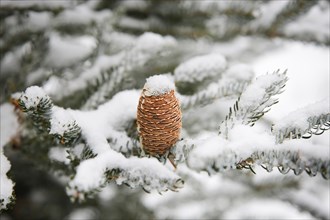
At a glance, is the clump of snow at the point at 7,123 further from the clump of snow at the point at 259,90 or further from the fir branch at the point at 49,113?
the clump of snow at the point at 259,90

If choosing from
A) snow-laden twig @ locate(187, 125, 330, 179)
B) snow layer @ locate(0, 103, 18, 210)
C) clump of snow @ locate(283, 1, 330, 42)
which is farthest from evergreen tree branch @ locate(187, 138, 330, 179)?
clump of snow @ locate(283, 1, 330, 42)

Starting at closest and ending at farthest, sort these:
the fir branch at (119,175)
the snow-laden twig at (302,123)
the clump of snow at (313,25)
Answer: the fir branch at (119,175)
the snow-laden twig at (302,123)
the clump of snow at (313,25)

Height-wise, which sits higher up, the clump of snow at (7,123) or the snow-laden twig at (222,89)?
the snow-laden twig at (222,89)

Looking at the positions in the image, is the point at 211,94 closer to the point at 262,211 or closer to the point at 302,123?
the point at 302,123

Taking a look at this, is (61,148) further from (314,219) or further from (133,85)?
(314,219)

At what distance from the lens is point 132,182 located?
70 cm

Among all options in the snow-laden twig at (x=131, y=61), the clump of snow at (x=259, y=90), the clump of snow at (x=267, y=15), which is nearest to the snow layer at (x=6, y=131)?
the snow-laden twig at (x=131, y=61)

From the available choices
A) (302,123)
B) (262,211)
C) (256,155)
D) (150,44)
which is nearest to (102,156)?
(256,155)

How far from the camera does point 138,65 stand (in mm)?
1097

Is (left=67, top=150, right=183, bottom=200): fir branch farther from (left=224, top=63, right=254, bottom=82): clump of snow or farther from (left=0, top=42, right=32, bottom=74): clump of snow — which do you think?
(left=0, top=42, right=32, bottom=74): clump of snow

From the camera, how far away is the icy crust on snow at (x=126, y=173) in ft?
2.00

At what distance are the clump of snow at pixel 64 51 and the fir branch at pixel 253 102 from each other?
25.5 inches

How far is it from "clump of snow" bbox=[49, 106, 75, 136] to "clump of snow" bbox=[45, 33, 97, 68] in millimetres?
496

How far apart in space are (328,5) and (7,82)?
120cm
